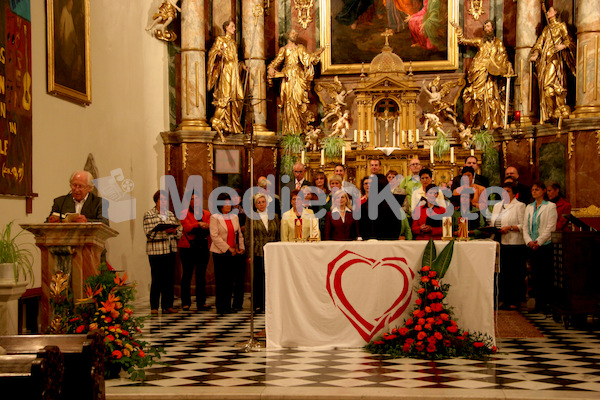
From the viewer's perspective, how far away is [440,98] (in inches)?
551

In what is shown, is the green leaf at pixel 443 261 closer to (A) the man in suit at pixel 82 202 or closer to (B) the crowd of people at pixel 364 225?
(B) the crowd of people at pixel 364 225

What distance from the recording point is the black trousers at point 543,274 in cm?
978

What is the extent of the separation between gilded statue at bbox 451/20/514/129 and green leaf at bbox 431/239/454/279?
22.0ft

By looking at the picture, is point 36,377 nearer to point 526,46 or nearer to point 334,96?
point 334,96

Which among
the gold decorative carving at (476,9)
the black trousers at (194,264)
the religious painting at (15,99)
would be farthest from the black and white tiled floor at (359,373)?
the gold decorative carving at (476,9)

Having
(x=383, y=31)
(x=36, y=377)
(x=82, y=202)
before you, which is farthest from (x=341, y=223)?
(x=383, y=31)

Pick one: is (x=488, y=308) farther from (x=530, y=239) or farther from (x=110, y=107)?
(x=110, y=107)

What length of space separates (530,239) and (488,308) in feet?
8.86

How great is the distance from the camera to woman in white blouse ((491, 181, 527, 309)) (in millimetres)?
10156

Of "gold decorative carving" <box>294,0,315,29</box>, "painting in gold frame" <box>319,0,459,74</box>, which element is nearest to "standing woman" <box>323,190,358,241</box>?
"painting in gold frame" <box>319,0,459,74</box>

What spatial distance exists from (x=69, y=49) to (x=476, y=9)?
24.0 feet

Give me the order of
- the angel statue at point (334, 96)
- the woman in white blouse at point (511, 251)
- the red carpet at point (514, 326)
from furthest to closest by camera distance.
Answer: the angel statue at point (334, 96) < the woman in white blouse at point (511, 251) < the red carpet at point (514, 326)

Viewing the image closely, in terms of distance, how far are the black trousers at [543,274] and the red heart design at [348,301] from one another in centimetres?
275

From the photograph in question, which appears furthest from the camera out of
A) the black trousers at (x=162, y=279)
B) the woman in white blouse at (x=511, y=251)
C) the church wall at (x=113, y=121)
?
the black trousers at (x=162, y=279)
